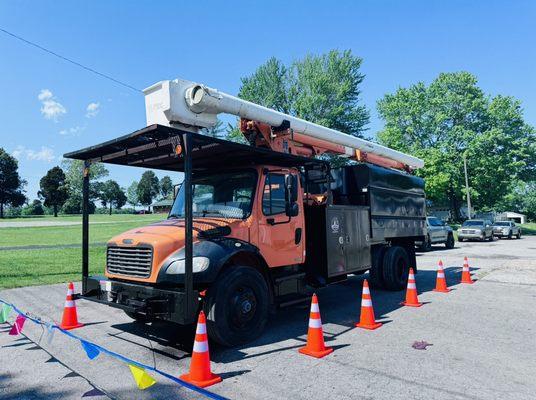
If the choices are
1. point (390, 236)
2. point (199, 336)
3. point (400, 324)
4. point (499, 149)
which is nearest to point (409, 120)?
point (499, 149)

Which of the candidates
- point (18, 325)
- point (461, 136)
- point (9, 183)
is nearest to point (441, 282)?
point (18, 325)

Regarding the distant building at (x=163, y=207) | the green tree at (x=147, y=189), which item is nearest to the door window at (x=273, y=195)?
the distant building at (x=163, y=207)

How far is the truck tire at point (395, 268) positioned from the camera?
938 cm

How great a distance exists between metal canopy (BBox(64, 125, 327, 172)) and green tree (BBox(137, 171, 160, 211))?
131340mm

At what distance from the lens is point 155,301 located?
4832 millimetres

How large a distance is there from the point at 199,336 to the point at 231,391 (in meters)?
0.66

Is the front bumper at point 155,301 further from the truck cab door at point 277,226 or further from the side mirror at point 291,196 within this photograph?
the side mirror at point 291,196

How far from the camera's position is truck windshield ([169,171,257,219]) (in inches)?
236

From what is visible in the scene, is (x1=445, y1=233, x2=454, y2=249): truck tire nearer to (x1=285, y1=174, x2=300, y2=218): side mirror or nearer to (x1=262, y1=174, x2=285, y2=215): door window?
(x1=285, y1=174, x2=300, y2=218): side mirror

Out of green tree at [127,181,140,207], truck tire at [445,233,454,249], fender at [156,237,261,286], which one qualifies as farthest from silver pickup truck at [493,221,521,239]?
green tree at [127,181,140,207]

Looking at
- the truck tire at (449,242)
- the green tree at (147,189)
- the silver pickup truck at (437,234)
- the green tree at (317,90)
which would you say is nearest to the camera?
the silver pickup truck at (437,234)

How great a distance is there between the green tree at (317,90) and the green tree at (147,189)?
99.0 meters

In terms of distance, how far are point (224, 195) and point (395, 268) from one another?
5362 millimetres

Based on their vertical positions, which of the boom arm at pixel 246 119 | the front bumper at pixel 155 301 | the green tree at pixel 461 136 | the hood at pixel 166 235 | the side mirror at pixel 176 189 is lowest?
the front bumper at pixel 155 301
